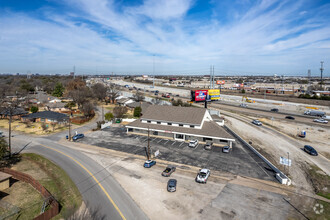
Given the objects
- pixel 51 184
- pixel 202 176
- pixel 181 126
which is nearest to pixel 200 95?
pixel 181 126

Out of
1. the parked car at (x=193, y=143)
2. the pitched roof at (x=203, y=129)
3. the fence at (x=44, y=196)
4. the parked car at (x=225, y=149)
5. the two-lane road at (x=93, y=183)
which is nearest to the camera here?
the fence at (x=44, y=196)

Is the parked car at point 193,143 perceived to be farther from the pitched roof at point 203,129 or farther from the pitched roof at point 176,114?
the pitched roof at point 176,114

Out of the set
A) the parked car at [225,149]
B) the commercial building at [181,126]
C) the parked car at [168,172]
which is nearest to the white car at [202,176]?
the parked car at [168,172]

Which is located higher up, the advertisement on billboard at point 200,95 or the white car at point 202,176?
the advertisement on billboard at point 200,95

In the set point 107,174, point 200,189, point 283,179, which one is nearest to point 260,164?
point 283,179

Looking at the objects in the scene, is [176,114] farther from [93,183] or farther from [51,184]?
[51,184]

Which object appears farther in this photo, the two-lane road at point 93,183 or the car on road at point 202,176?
the car on road at point 202,176

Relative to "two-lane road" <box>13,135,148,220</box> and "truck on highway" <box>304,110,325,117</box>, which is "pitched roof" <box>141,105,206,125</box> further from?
"truck on highway" <box>304,110,325,117</box>
